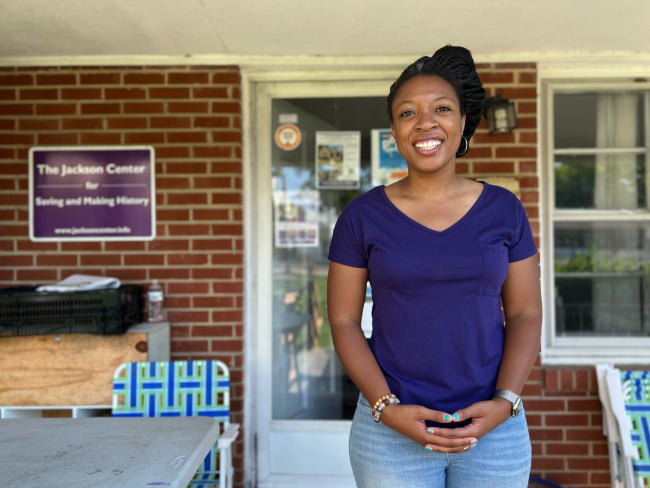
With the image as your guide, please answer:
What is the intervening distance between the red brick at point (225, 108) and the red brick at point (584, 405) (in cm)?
272

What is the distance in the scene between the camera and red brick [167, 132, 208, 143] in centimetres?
322

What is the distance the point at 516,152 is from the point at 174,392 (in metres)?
2.41

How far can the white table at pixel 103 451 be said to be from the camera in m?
1.45

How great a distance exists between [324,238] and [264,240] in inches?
15.4

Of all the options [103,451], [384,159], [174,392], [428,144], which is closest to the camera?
[428,144]

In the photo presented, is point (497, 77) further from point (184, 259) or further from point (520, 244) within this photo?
point (184, 259)

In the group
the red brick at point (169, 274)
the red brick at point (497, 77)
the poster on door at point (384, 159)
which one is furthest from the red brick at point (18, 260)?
the red brick at point (497, 77)

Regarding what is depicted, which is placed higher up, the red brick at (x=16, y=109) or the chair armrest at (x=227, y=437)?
the red brick at (x=16, y=109)

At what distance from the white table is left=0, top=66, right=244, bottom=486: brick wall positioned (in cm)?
124

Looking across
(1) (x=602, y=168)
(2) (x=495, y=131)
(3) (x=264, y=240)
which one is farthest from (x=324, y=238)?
(1) (x=602, y=168)

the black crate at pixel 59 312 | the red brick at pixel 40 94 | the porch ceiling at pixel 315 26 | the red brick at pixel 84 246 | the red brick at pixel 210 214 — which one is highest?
the porch ceiling at pixel 315 26

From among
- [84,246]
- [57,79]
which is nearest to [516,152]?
[84,246]

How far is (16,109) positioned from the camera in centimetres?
324

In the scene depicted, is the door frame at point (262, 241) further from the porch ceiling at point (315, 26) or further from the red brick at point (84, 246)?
the red brick at point (84, 246)
